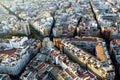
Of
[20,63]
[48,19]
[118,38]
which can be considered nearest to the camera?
[20,63]

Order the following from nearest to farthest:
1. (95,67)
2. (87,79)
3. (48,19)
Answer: (87,79)
(95,67)
(48,19)

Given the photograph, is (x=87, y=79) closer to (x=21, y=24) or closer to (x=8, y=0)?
(x=21, y=24)

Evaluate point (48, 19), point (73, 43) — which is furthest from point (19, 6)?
point (73, 43)

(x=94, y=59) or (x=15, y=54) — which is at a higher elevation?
(x=15, y=54)

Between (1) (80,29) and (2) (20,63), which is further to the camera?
(1) (80,29)

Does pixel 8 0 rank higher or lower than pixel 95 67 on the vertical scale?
higher

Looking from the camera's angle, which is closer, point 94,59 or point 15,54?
point 94,59

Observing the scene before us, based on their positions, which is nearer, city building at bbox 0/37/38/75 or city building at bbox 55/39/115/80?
city building at bbox 55/39/115/80

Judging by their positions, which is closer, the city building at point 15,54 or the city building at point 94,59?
the city building at point 94,59

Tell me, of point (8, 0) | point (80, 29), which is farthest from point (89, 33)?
point (8, 0)
